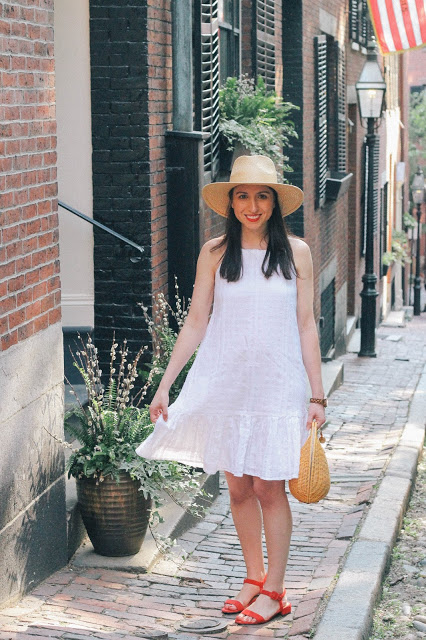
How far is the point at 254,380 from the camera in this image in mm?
4371

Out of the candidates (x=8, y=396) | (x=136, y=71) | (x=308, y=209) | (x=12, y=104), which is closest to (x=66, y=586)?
(x=8, y=396)

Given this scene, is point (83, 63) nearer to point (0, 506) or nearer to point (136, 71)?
point (136, 71)

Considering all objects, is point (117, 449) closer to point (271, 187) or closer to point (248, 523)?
point (248, 523)

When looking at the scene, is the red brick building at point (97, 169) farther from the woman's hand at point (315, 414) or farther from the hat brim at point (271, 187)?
the woman's hand at point (315, 414)

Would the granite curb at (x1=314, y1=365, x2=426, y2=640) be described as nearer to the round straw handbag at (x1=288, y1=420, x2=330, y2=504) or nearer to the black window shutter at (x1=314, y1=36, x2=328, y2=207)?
the round straw handbag at (x1=288, y1=420, x2=330, y2=504)

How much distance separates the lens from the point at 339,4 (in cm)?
1584

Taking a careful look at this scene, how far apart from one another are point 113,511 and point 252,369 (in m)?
1.16

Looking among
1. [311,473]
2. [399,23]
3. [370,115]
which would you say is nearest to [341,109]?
[370,115]

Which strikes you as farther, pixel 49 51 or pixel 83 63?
pixel 83 63

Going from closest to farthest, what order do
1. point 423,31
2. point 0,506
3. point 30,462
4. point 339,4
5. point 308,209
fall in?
point 0,506 < point 30,462 < point 423,31 < point 308,209 < point 339,4

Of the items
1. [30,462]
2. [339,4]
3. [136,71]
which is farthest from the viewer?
[339,4]

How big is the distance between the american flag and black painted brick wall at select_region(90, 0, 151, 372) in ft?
18.9

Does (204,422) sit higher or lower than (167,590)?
higher

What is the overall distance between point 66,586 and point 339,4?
41.9 feet
